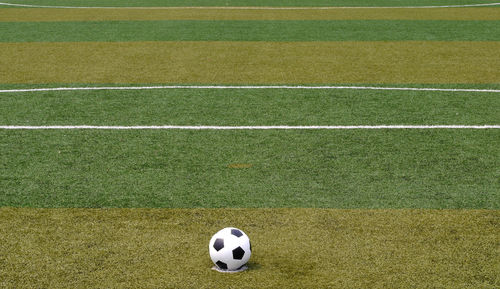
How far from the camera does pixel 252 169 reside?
26.1 ft

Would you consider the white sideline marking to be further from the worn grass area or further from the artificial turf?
the worn grass area

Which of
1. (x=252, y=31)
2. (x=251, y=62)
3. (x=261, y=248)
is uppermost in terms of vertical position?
(x=261, y=248)

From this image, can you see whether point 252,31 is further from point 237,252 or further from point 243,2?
point 237,252

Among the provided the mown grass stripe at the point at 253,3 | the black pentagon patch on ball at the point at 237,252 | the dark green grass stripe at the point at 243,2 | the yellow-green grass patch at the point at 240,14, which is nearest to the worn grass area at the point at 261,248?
the black pentagon patch on ball at the point at 237,252

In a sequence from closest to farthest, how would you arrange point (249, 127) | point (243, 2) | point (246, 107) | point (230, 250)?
point (230, 250)
point (249, 127)
point (246, 107)
point (243, 2)

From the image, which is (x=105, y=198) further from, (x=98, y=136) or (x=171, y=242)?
(x=98, y=136)

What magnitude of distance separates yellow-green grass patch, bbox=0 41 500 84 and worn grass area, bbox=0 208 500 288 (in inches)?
231

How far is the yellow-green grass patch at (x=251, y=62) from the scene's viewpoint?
1259cm

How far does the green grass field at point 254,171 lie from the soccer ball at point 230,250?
10cm

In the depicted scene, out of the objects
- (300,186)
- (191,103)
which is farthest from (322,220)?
(191,103)

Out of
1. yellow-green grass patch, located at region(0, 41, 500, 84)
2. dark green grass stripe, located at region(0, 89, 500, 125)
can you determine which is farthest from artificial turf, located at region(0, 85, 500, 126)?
yellow-green grass patch, located at region(0, 41, 500, 84)

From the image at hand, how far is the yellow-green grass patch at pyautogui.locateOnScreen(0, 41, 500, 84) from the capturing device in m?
12.6

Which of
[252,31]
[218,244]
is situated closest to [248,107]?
[218,244]

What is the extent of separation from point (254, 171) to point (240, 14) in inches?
581
